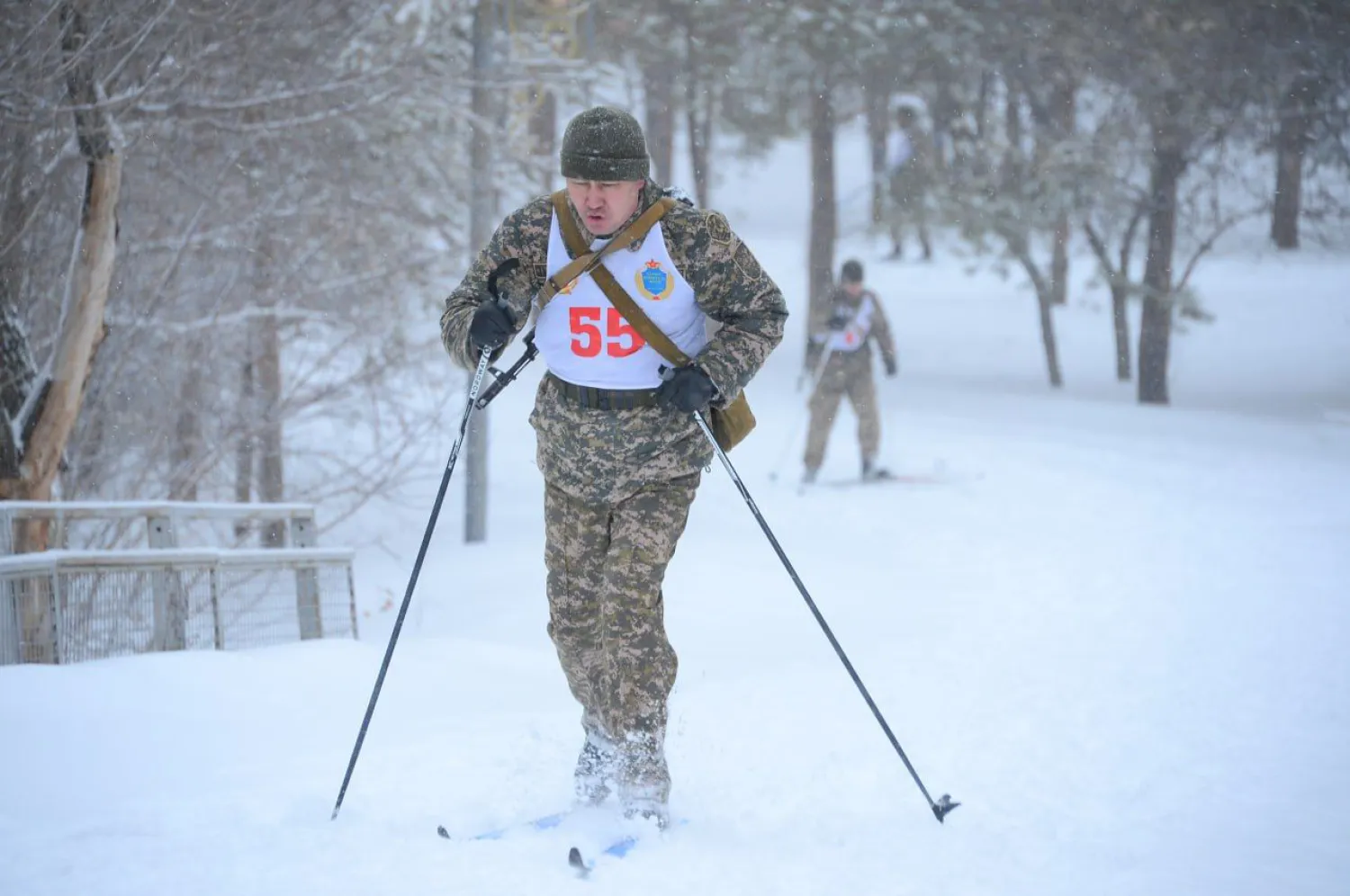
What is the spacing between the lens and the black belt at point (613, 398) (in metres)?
4.10

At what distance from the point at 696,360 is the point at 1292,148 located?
16733 millimetres

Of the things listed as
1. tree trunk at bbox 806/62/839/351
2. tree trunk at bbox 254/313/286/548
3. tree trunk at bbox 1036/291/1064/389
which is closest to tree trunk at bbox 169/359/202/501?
tree trunk at bbox 254/313/286/548

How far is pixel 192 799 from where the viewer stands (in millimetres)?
4188

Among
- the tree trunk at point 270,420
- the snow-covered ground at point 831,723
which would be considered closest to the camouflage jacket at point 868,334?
the snow-covered ground at point 831,723

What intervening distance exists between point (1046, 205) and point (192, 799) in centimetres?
1871

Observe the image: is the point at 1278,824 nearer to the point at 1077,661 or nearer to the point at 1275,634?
the point at 1077,661

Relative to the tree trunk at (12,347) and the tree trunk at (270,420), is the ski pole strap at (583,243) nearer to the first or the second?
the tree trunk at (12,347)

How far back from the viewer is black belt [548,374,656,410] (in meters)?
4.10

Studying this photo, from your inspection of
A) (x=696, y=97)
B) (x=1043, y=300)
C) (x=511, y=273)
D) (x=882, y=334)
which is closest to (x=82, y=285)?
(x=511, y=273)

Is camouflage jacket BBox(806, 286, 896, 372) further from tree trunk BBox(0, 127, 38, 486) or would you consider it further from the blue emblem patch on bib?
the blue emblem patch on bib

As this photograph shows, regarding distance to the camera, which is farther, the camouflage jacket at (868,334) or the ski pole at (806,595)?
the camouflage jacket at (868,334)

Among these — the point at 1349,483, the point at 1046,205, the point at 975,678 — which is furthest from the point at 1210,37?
the point at 975,678

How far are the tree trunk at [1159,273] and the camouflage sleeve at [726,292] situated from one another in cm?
1708

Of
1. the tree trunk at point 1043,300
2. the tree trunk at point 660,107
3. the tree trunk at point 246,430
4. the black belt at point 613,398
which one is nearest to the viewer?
the black belt at point 613,398
